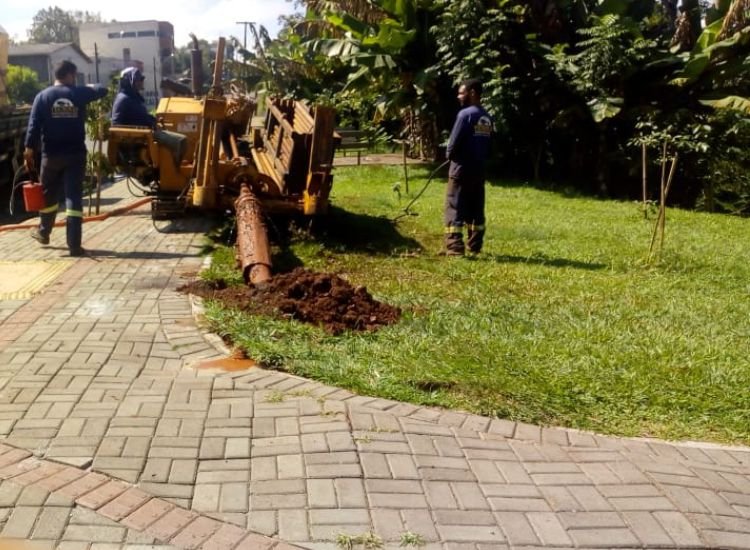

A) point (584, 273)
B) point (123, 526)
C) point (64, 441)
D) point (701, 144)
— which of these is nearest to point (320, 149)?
point (584, 273)

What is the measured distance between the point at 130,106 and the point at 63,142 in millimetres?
2377

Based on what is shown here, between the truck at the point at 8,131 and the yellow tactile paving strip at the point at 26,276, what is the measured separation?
727cm

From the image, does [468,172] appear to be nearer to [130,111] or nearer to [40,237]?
[40,237]

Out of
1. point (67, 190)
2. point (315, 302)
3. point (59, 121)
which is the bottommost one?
point (315, 302)

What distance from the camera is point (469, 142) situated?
8445mm

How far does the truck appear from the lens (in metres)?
14.3

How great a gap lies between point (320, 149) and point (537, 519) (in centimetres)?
616

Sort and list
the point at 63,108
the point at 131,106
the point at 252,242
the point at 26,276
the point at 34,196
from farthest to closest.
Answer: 1. the point at 131,106
2. the point at 34,196
3. the point at 63,108
4. the point at 26,276
5. the point at 252,242

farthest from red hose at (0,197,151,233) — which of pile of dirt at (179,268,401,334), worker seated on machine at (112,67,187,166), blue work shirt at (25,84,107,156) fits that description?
pile of dirt at (179,268,401,334)

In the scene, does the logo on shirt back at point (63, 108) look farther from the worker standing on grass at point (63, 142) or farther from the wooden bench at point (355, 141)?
the wooden bench at point (355, 141)

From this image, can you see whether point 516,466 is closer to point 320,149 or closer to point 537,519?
point 537,519

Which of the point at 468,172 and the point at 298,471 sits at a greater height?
the point at 468,172

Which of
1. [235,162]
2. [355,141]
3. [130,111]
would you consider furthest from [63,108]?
[355,141]

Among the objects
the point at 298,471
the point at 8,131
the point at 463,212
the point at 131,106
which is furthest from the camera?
the point at 8,131
